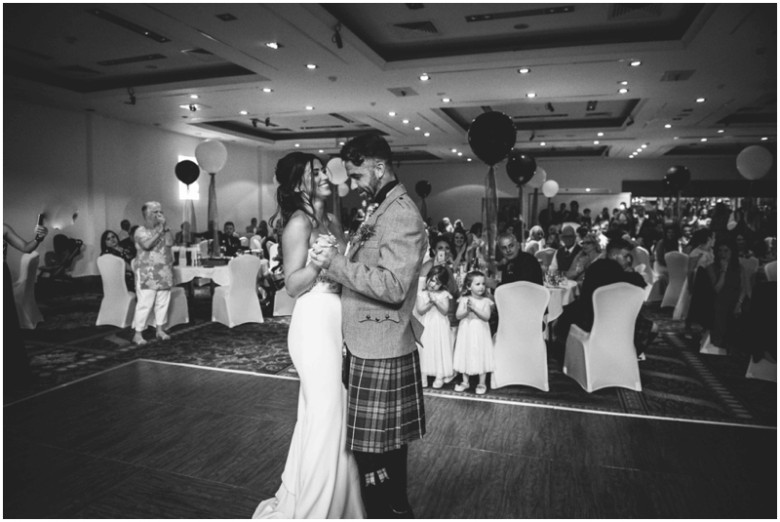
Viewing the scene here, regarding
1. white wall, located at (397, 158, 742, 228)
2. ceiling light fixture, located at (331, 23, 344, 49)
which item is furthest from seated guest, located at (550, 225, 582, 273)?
white wall, located at (397, 158, 742, 228)

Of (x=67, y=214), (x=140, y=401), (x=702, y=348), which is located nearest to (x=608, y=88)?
(x=702, y=348)

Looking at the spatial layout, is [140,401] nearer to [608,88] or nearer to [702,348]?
[702,348]

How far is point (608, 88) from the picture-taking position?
8.26 m

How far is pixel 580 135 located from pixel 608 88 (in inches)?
212

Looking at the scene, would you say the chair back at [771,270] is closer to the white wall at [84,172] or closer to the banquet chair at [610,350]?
the banquet chair at [610,350]

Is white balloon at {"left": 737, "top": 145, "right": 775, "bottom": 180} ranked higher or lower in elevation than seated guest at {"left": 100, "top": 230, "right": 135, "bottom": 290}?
higher

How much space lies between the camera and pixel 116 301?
254 inches

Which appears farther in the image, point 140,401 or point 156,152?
point 156,152

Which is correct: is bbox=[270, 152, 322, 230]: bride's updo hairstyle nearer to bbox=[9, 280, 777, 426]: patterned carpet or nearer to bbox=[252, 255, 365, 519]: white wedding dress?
bbox=[252, 255, 365, 519]: white wedding dress

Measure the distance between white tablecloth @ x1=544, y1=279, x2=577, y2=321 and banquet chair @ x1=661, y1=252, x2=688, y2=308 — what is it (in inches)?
107

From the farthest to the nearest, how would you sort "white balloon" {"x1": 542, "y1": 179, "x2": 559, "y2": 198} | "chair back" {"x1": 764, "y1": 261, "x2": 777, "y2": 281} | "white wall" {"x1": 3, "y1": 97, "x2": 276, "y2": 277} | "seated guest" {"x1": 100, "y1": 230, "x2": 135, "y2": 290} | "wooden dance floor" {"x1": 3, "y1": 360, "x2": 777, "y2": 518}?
1. "white balloon" {"x1": 542, "y1": 179, "x2": 559, "y2": 198}
2. "white wall" {"x1": 3, "y1": 97, "x2": 276, "y2": 277}
3. "seated guest" {"x1": 100, "y1": 230, "x2": 135, "y2": 290}
4. "chair back" {"x1": 764, "y1": 261, "x2": 777, "y2": 281}
5. "wooden dance floor" {"x1": 3, "y1": 360, "x2": 777, "y2": 518}

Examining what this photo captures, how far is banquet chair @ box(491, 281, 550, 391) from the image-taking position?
13.2 ft

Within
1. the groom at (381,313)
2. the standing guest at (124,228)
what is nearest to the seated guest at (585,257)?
the groom at (381,313)

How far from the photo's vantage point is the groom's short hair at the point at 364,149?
6.12ft
